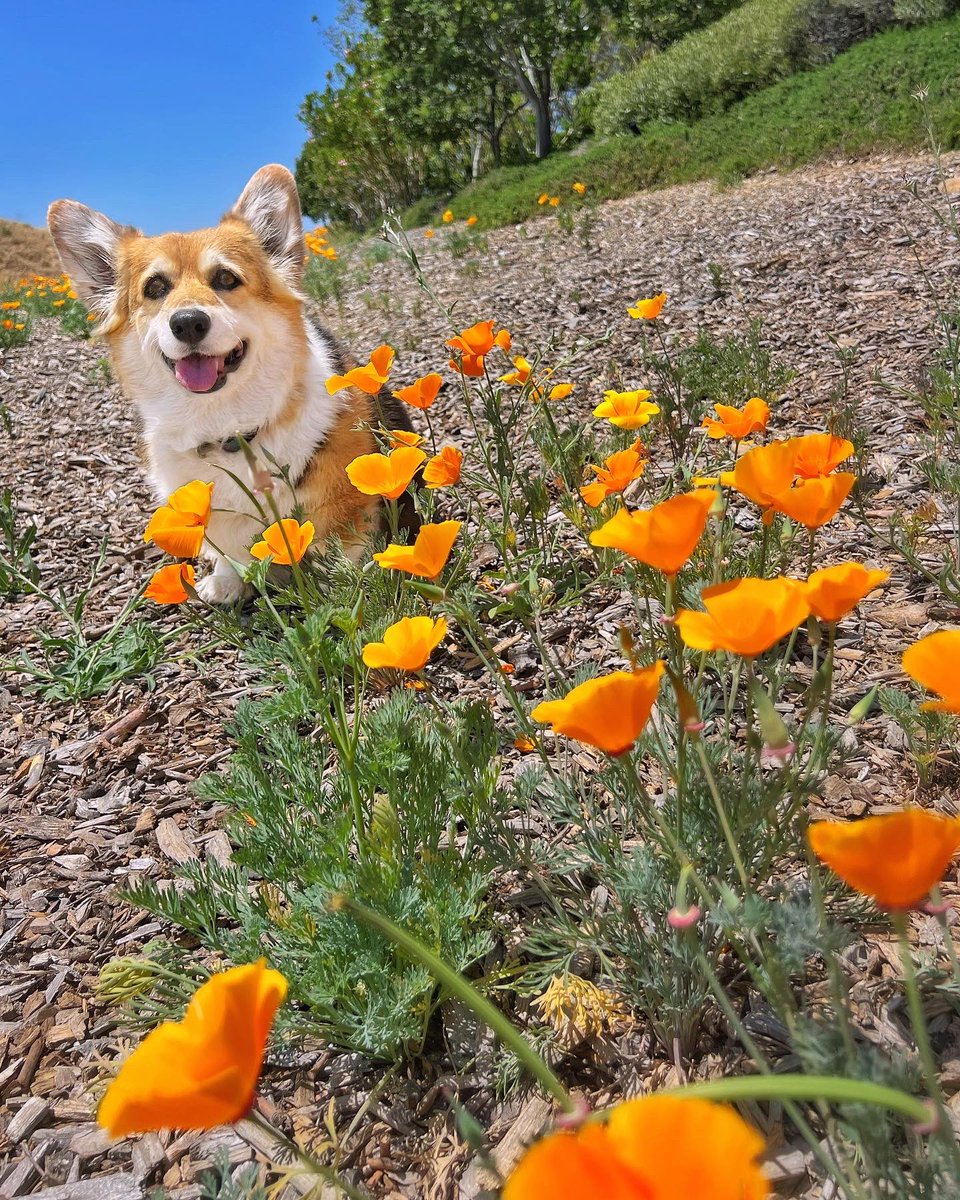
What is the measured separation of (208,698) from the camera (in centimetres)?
278

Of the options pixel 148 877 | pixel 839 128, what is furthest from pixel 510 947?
pixel 839 128

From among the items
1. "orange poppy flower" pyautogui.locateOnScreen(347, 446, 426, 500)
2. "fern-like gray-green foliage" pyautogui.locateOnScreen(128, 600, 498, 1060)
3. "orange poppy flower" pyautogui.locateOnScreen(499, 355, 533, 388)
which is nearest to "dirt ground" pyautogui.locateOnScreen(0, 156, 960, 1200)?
"fern-like gray-green foliage" pyautogui.locateOnScreen(128, 600, 498, 1060)

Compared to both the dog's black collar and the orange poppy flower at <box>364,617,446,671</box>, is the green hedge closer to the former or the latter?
the dog's black collar

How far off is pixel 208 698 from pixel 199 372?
1444mm

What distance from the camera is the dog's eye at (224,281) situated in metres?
3.48

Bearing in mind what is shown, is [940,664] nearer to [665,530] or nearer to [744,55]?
[665,530]

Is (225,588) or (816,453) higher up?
(816,453)

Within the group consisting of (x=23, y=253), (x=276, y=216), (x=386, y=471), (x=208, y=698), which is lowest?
(x=208, y=698)

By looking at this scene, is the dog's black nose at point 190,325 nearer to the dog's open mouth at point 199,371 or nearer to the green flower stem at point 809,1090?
the dog's open mouth at point 199,371

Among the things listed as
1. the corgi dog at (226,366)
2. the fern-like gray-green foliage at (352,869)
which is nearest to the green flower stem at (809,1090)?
the fern-like gray-green foliage at (352,869)

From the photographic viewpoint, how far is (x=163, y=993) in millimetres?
1632

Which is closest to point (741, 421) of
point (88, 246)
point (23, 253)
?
point (88, 246)

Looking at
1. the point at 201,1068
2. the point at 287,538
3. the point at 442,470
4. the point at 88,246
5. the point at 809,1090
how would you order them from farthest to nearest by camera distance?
the point at 88,246 → the point at 442,470 → the point at 287,538 → the point at 201,1068 → the point at 809,1090

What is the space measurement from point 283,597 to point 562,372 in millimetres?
3095
